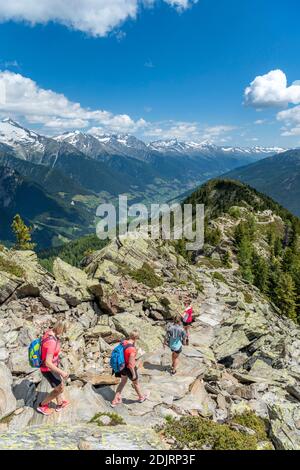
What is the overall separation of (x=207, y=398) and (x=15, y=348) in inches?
441

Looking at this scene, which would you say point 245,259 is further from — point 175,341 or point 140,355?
point 175,341

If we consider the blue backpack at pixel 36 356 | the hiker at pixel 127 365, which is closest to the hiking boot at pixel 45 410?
the blue backpack at pixel 36 356

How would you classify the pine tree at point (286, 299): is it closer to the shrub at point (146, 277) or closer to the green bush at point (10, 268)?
the shrub at point (146, 277)

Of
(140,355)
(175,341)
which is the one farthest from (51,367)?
(140,355)

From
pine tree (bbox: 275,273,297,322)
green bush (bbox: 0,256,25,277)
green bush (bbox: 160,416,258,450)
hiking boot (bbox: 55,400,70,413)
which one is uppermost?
green bush (bbox: 0,256,25,277)

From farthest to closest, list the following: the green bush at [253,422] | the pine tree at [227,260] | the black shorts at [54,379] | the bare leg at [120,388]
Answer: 1. the pine tree at [227,260]
2. the bare leg at [120,388]
3. the green bush at [253,422]
4. the black shorts at [54,379]

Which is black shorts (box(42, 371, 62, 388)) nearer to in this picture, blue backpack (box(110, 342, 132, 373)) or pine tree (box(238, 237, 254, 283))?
blue backpack (box(110, 342, 132, 373))

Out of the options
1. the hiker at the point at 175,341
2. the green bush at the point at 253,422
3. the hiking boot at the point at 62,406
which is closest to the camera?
the hiking boot at the point at 62,406

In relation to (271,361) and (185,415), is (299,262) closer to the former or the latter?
(271,361)

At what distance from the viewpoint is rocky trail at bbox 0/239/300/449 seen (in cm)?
1333

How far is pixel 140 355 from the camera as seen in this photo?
23.2 m

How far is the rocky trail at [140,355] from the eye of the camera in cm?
1333

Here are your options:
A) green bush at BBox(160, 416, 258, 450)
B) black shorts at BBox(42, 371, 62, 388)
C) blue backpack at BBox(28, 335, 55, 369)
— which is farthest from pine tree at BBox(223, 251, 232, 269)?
blue backpack at BBox(28, 335, 55, 369)
